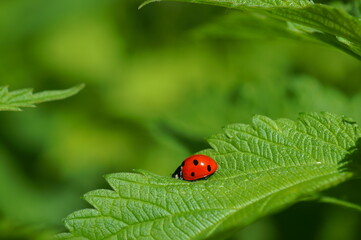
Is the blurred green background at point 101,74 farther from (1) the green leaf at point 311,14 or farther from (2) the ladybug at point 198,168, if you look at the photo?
(1) the green leaf at point 311,14

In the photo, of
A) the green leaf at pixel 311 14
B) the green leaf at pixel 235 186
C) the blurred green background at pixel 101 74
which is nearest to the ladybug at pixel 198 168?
the green leaf at pixel 235 186

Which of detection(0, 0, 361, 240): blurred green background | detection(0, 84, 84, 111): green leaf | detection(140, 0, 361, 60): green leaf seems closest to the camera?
detection(140, 0, 361, 60): green leaf

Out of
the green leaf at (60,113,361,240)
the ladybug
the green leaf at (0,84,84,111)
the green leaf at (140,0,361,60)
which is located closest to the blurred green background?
the ladybug

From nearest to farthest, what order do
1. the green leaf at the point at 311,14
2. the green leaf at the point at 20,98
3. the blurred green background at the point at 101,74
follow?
the green leaf at the point at 311,14, the green leaf at the point at 20,98, the blurred green background at the point at 101,74

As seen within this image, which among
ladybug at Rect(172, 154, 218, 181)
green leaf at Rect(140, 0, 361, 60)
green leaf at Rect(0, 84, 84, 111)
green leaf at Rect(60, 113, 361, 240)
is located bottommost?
green leaf at Rect(60, 113, 361, 240)

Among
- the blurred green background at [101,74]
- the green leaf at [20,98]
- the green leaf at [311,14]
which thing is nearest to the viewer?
the green leaf at [311,14]

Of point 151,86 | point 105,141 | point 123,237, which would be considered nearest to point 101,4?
point 151,86

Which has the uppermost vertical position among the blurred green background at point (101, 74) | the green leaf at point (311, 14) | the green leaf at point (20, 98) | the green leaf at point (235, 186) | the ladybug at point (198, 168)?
the blurred green background at point (101, 74)

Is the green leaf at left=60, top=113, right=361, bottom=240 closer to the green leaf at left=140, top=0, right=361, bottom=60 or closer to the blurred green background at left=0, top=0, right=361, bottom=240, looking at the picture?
the green leaf at left=140, top=0, right=361, bottom=60
